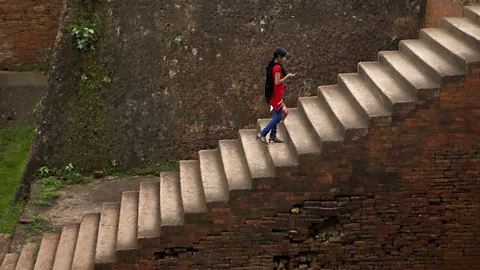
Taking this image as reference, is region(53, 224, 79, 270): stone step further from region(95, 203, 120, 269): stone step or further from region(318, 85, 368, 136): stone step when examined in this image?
region(318, 85, 368, 136): stone step

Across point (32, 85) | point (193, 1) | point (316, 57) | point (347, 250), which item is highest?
point (32, 85)

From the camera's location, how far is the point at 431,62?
6.99 m

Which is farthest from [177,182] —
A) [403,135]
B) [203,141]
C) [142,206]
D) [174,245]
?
[403,135]

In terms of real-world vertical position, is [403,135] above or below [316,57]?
below

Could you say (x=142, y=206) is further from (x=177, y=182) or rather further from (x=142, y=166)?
(x=142, y=166)

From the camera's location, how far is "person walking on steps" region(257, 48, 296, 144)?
710 cm

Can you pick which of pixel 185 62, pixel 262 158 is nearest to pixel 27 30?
pixel 185 62

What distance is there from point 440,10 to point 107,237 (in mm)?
5347

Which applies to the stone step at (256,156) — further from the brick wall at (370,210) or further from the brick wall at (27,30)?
the brick wall at (27,30)

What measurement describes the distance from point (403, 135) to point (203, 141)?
3.70m

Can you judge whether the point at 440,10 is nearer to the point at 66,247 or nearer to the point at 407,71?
the point at 407,71

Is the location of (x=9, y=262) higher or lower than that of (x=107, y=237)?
higher

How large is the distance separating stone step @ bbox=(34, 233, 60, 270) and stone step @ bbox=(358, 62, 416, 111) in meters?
4.26

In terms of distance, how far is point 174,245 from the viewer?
7066 mm
